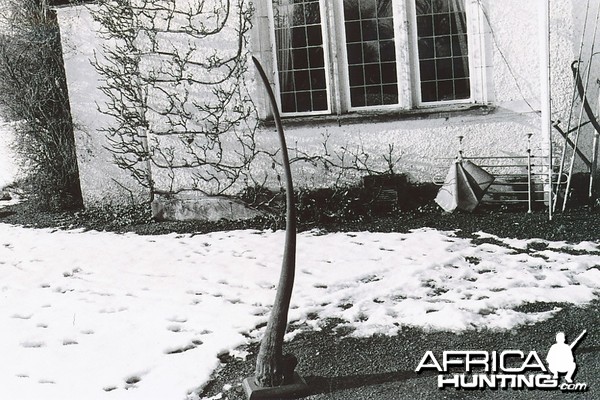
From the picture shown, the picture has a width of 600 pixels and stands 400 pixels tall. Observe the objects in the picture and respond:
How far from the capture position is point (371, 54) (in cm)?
958

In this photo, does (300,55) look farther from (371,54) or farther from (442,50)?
(442,50)

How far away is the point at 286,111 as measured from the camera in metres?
9.87

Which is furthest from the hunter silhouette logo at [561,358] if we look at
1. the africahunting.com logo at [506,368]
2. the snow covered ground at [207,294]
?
the snow covered ground at [207,294]

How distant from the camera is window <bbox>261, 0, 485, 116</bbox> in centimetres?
935

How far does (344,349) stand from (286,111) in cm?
535

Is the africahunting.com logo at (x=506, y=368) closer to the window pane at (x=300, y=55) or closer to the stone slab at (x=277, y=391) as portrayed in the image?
the stone slab at (x=277, y=391)

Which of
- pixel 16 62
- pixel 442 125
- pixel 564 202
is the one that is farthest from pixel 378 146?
A: pixel 16 62

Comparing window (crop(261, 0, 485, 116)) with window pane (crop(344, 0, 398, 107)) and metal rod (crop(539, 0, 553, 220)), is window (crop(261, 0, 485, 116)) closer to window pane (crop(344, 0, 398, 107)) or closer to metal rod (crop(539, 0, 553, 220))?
window pane (crop(344, 0, 398, 107))

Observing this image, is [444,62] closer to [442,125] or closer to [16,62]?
[442,125]

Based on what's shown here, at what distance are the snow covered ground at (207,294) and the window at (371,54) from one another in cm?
217

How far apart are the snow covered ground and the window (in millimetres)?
2172

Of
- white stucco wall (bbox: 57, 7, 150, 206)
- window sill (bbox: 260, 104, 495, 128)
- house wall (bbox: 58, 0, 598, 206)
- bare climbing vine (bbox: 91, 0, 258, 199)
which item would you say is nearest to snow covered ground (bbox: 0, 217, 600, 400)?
bare climbing vine (bbox: 91, 0, 258, 199)

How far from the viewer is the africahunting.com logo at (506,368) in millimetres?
4262

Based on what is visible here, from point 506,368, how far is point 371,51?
5950 millimetres
